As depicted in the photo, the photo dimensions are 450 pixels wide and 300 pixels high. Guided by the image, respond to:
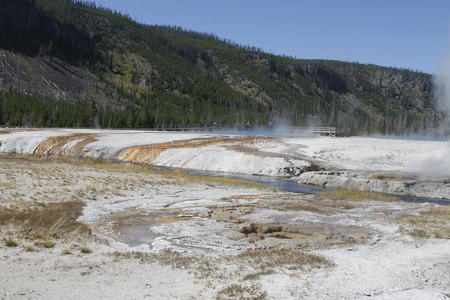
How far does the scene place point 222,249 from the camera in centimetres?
1656

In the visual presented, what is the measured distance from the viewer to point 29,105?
128m

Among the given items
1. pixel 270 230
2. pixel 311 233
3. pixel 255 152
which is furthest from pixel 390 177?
pixel 270 230

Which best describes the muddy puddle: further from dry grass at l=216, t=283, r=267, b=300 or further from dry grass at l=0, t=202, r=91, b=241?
dry grass at l=216, t=283, r=267, b=300

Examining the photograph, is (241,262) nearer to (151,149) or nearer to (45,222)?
(45,222)

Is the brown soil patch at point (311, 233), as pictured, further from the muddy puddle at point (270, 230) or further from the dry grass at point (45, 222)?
the dry grass at point (45, 222)

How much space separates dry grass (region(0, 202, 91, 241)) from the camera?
1709cm

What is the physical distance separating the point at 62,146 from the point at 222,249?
192 feet

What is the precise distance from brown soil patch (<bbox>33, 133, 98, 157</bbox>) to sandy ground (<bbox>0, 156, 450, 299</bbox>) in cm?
3941

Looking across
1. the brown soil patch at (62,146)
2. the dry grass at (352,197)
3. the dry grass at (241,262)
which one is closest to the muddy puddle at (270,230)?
the dry grass at (241,262)

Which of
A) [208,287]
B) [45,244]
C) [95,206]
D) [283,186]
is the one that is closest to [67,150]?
[283,186]

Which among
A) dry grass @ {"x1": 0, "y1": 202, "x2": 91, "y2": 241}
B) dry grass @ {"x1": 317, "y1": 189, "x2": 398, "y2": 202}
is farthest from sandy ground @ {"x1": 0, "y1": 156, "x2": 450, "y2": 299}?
dry grass @ {"x1": 317, "y1": 189, "x2": 398, "y2": 202}

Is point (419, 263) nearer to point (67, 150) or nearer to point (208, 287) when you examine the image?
point (208, 287)

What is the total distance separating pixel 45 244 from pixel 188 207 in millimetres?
10415

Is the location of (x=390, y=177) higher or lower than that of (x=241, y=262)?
higher
